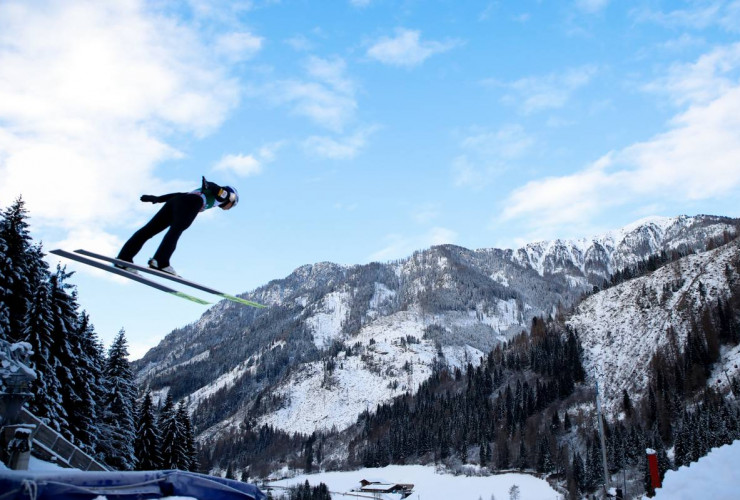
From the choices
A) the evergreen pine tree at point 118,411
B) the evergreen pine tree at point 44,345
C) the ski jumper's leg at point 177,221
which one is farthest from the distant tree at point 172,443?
the ski jumper's leg at point 177,221

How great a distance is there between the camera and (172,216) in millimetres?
8266

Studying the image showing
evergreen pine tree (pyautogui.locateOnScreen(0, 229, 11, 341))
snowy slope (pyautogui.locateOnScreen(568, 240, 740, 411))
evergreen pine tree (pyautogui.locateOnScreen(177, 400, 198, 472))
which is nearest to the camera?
evergreen pine tree (pyautogui.locateOnScreen(0, 229, 11, 341))

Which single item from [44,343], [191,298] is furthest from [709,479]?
[44,343]

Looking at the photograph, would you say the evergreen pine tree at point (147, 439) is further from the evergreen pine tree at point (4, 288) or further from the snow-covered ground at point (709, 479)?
the snow-covered ground at point (709, 479)

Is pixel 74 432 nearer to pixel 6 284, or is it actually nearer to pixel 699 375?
pixel 6 284

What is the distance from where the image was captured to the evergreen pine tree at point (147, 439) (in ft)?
111

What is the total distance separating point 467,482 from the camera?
300 ft

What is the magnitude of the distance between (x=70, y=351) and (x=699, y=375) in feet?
352

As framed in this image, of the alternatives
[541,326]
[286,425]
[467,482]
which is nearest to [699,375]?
[467,482]

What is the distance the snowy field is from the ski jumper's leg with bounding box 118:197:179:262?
7707 centimetres

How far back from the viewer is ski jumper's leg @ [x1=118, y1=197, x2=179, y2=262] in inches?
325

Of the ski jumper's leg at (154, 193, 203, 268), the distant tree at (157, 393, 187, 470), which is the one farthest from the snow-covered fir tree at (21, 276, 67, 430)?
the ski jumper's leg at (154, 193, 203, 268)

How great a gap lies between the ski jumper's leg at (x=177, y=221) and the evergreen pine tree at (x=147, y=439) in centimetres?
3016

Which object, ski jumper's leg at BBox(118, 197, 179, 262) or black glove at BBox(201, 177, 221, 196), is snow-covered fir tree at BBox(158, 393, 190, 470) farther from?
black glove at BBox(201, 177, 221, 196)
